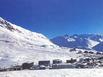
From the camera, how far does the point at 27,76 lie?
7544cm

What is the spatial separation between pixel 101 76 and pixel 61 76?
485 inches

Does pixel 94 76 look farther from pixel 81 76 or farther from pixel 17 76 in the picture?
pixel 17 76

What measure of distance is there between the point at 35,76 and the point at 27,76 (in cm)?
237

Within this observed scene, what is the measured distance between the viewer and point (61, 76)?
7556cm

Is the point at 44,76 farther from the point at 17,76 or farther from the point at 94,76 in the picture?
the point at 94,76

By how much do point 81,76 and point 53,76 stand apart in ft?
26.6

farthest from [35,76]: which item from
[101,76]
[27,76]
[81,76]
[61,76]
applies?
[101,76]

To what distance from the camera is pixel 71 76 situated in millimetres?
76688

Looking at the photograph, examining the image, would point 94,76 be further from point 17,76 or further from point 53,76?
point 17,76

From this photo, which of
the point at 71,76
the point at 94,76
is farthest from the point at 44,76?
the point at 94,76

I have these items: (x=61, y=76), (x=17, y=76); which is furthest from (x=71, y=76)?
(x=17, y=76)

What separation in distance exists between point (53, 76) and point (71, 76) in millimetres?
4931

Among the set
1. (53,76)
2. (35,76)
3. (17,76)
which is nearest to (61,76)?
(53,76)

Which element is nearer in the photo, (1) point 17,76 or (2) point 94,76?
(1) point 17,76
